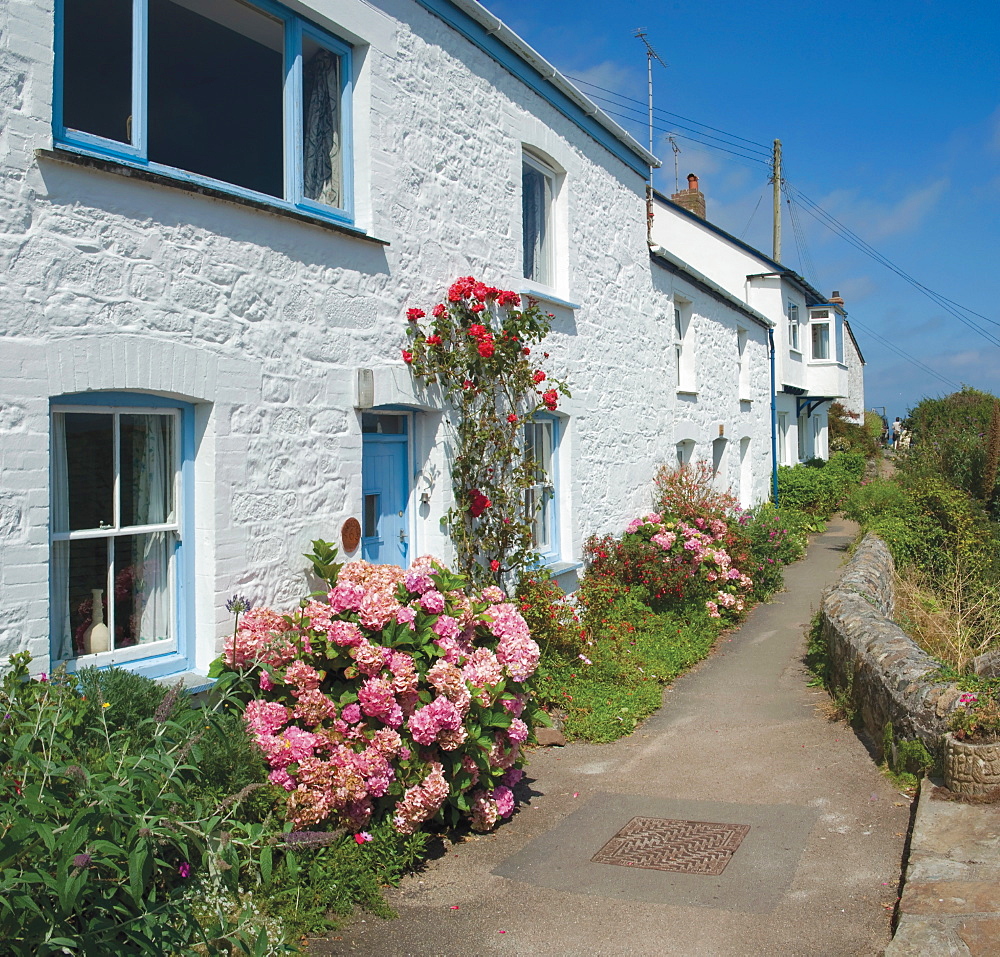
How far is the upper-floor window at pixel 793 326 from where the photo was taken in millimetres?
23544

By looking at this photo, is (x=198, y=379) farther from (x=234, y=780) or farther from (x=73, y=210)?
(x=234, y=780)

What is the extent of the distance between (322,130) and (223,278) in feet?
5.84

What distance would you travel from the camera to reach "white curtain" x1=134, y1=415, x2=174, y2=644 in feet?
17.2

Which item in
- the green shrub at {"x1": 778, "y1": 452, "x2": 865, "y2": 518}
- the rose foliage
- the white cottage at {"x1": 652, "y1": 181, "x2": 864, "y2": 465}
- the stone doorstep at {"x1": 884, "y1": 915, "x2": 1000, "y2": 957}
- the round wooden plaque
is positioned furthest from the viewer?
the white cottage at {"x1": 652, "y1": 181, "x2": 864, "y2": 465}

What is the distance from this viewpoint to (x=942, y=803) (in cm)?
511

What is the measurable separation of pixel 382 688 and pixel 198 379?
2085mm

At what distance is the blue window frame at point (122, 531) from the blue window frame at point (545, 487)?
450 centimetres

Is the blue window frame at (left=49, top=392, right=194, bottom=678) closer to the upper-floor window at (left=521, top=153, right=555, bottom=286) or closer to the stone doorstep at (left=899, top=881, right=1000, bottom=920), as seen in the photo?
the stone doorstep at (left=899, top=881, right=1000, bottom=920)

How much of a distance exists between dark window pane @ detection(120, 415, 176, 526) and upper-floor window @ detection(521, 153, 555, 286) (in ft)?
16.8

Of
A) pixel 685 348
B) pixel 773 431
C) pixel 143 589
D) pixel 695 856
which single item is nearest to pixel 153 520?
pixel 143 589

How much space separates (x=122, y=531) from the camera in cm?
508

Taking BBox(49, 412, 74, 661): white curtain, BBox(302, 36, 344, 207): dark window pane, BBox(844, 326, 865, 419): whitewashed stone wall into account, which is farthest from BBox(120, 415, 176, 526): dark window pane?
BBox(844, 326, 865, 419): whitewashed stone wall

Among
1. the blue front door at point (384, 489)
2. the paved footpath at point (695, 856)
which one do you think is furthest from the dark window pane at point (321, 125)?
the paved footpath at point (695, 856)

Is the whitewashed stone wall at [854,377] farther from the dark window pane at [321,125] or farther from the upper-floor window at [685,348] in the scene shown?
the dark window pane at [321,125]
